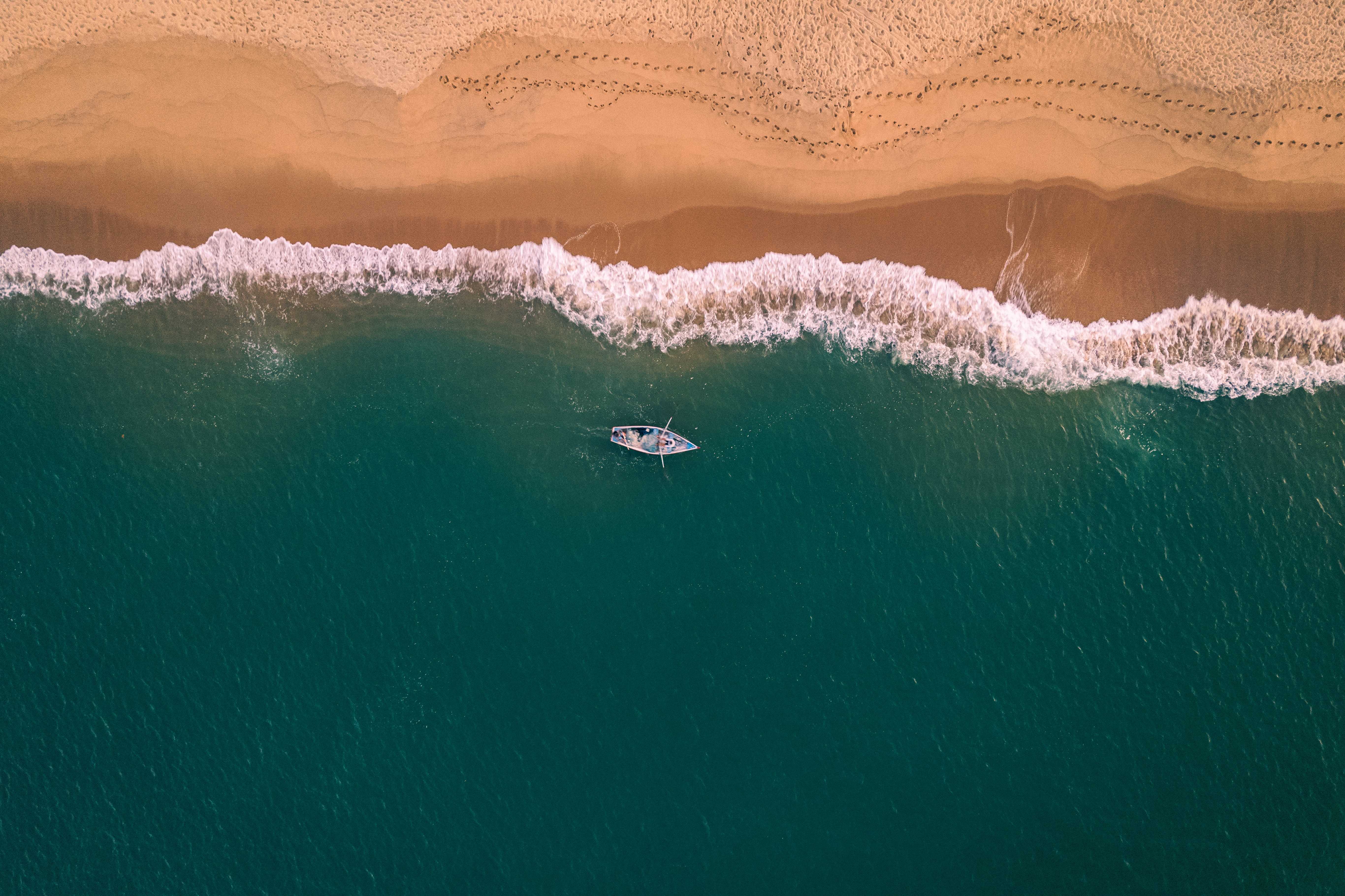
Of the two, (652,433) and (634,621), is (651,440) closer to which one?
(652,433)

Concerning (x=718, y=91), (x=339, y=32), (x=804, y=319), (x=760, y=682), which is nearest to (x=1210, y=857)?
(x=760, y=682)

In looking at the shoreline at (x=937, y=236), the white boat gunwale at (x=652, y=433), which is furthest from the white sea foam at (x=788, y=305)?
the white boat gunwale at (x=652, y=433)

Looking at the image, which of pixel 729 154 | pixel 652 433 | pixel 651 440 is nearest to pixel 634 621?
pixel 651 440

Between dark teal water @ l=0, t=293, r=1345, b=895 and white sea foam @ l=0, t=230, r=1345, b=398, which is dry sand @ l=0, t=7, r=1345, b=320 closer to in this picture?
white sea foam @ l=0, t=230, r=1345, b=398

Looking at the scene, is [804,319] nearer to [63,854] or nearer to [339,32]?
[339,32]

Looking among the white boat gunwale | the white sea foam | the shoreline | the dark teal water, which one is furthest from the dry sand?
the white boat gunwale
